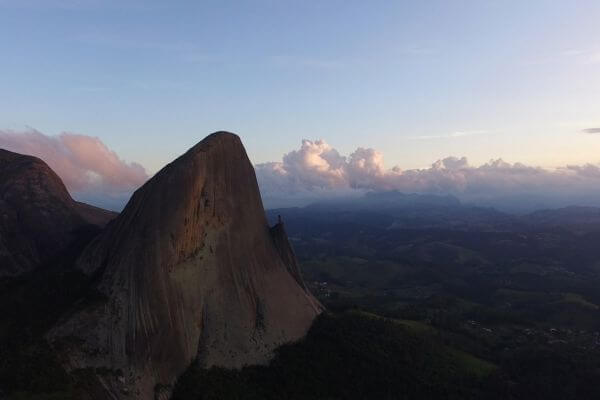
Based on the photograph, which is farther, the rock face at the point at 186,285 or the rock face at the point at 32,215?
the rock face at the point at 32,215

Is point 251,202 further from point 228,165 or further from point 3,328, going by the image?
point 3,328

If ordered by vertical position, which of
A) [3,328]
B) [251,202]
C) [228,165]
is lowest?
[3,328]

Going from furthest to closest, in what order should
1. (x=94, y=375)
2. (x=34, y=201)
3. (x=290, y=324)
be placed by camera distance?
1. (x=34, y=201)
2. (x=290, y=324)
3. (x=94, y=375)

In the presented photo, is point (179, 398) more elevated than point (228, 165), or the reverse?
point (228, 165)

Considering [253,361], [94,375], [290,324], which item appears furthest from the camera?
[290,324]

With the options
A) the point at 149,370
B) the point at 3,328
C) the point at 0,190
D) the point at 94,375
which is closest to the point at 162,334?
the point at 149,370
